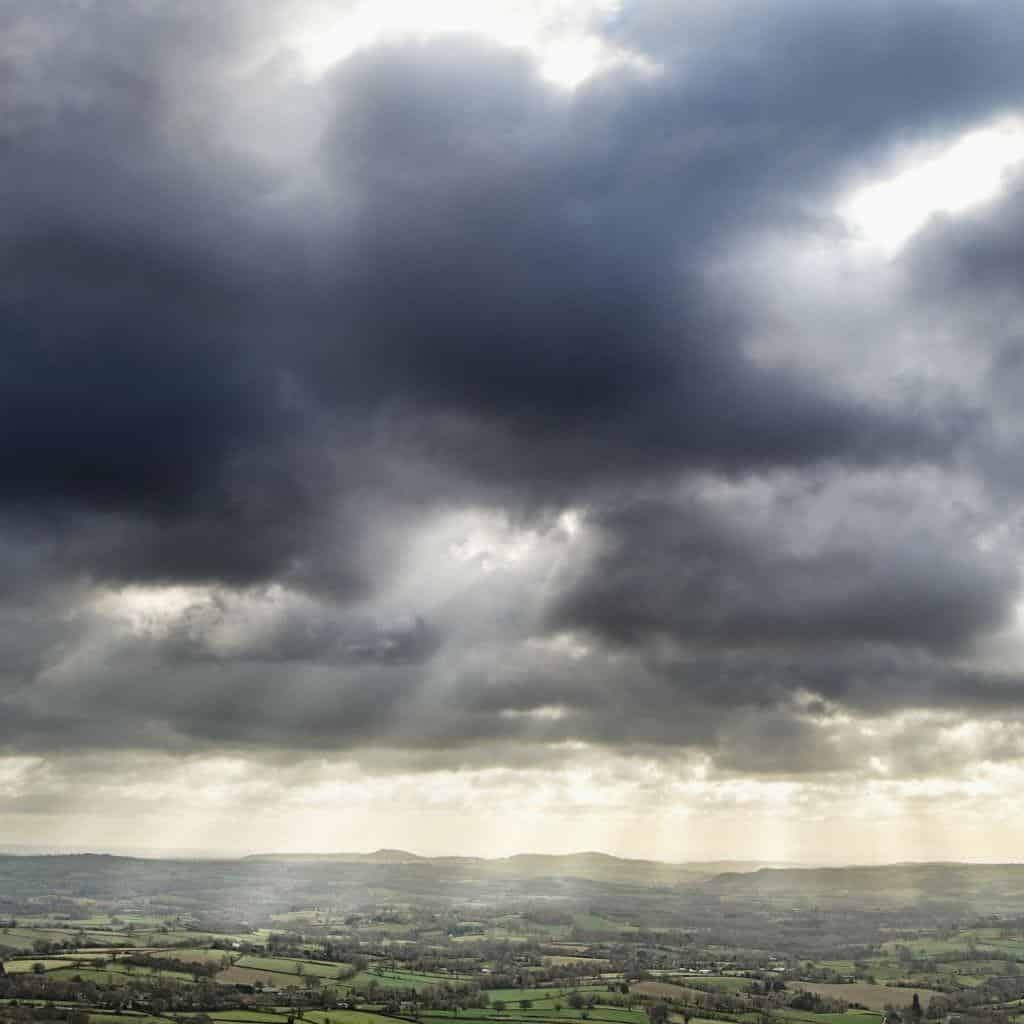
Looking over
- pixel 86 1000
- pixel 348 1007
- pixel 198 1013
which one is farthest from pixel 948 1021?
pixel 86 1000

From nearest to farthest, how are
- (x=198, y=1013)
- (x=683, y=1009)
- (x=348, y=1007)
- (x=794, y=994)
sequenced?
(x=198, y=1013)
(x=348, y=1007)
(x=683, y=1009)
(x=794, y=994)

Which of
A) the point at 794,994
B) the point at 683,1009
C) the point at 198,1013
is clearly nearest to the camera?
the point at 198,1013

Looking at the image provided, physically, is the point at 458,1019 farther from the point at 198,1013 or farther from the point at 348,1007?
the point at 198,1013

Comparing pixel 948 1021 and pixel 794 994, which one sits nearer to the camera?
pixel 948 1021

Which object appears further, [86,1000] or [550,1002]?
[550,1002]

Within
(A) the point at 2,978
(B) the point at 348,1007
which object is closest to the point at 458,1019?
(B) the point at 348,1007

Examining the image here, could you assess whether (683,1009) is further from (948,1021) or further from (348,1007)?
(348,1007)

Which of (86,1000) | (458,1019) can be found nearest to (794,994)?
(458,1019)

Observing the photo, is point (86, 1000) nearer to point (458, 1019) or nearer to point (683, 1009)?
point (458, 1019)
